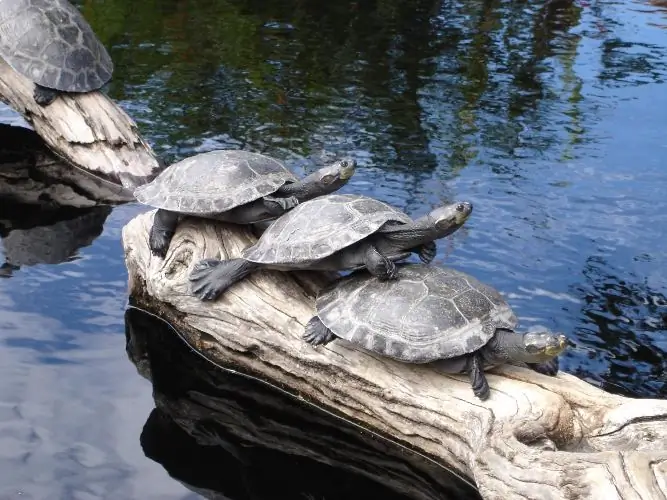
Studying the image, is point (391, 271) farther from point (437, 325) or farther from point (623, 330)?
point (623, 330)

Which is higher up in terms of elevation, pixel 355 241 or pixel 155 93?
pixel 355 241

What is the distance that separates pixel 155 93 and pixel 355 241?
5.29 m

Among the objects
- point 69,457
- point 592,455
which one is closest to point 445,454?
point 592,455

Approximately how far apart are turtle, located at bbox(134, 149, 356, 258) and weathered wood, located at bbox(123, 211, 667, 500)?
17cm

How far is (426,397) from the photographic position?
4.00 m

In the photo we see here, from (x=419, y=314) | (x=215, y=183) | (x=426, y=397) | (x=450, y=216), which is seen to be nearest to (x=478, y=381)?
(x=426, y=397)

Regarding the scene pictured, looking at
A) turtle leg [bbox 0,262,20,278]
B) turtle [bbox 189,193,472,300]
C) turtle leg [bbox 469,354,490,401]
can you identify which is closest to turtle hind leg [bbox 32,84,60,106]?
turtle leg [bbox 0,262,20,278]

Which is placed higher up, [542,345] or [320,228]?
[320,228]

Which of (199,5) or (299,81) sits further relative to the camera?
(199,5)

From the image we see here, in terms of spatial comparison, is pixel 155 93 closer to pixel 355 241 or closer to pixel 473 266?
pixel 473 266

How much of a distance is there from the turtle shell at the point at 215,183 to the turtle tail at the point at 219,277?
35 cm

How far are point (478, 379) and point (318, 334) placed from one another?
2.85 feet

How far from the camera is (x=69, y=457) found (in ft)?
13.1

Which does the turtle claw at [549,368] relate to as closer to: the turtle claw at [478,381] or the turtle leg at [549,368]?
the turtle leg at [549,368]
